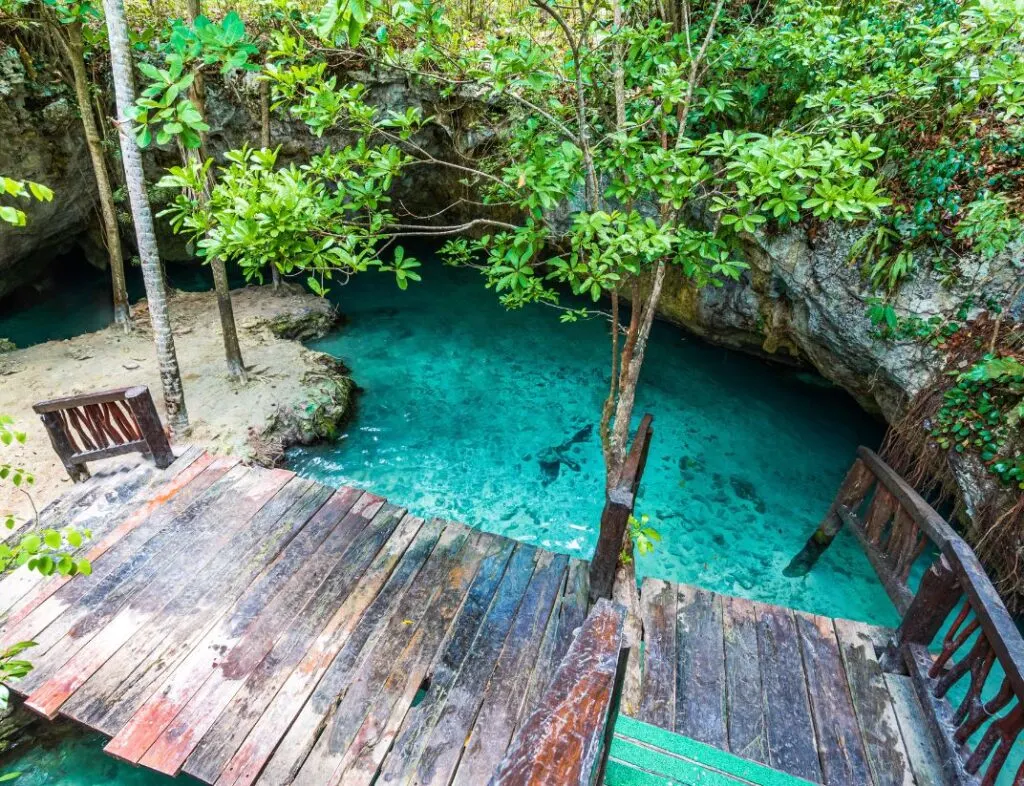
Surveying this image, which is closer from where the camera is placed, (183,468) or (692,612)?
(692,612)

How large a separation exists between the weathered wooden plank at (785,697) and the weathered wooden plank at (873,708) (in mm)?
272

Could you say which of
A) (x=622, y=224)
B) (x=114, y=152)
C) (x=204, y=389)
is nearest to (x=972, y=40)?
(x=622, y=224)

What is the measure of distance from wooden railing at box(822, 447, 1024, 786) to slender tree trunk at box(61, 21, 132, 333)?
998cm

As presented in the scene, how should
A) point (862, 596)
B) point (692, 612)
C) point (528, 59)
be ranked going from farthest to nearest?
point (862, 596) → point (692, 612) → point (528, 59)

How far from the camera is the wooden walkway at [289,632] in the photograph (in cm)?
292

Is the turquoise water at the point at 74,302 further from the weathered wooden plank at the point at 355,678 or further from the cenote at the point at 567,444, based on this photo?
the weathered wooden plank at the point at 355,678

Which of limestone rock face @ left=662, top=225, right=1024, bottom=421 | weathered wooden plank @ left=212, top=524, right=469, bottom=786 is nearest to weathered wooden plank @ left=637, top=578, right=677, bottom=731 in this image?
weathered wooden plank @ left=212, top=524, right=469, bottom=786

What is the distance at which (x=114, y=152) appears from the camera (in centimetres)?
892

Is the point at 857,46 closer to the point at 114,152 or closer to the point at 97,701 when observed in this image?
the point at 97,701

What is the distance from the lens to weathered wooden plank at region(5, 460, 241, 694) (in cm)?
341

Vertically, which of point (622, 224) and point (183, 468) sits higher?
point (622, 224)

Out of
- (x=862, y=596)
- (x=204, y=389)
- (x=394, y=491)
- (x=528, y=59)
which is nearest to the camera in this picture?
(x=528, y=59)

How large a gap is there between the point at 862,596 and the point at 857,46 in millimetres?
5102

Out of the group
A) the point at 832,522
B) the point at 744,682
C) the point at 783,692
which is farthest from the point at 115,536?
the point at 832,522
